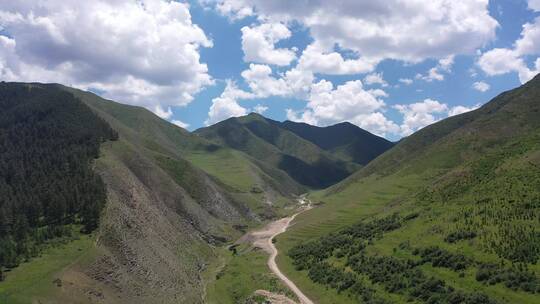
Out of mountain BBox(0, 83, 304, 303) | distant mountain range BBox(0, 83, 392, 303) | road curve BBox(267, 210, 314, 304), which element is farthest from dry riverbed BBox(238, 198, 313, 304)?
mountain BBox(0, 83, 304, 303)

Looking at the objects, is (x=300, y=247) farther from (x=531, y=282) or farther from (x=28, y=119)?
(x=28, y=119)

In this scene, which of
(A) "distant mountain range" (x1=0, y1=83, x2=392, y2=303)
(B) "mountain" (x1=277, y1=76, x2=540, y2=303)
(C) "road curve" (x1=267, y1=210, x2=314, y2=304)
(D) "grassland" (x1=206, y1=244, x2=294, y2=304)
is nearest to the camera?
(B) "mountain" (x1=277, y1=76, x2=540, y2=303)

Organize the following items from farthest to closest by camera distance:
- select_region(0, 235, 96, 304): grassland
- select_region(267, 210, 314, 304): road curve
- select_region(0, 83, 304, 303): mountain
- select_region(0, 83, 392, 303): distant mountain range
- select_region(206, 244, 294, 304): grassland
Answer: select_region(206, 244, 294, 304): grassland
select_region(0, 83, 392, 303): distant mountain range
select_region(0, 83, 304, 303): mountain
select_region(267, 210, 314, 304): road curve
select_region(0, 235, 96, 304): grassland

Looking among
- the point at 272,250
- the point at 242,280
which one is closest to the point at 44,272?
the point at 242,280

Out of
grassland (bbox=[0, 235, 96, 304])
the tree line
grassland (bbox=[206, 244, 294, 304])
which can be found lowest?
grassland (bbox=[206, 244, 294, 304])

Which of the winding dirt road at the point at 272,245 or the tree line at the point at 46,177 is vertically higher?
the tree line at the point at 46,177

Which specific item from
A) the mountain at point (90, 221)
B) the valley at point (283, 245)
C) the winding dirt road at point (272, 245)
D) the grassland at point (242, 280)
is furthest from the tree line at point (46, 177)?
the winding dirt road at point (272, 245)

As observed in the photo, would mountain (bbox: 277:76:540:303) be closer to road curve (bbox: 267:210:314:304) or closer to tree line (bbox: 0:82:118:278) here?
road curve (bbox: 267:210:314:304)

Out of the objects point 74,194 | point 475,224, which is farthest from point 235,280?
point 475,224

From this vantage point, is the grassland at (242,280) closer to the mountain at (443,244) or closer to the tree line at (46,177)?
the mountain at (443,244)
